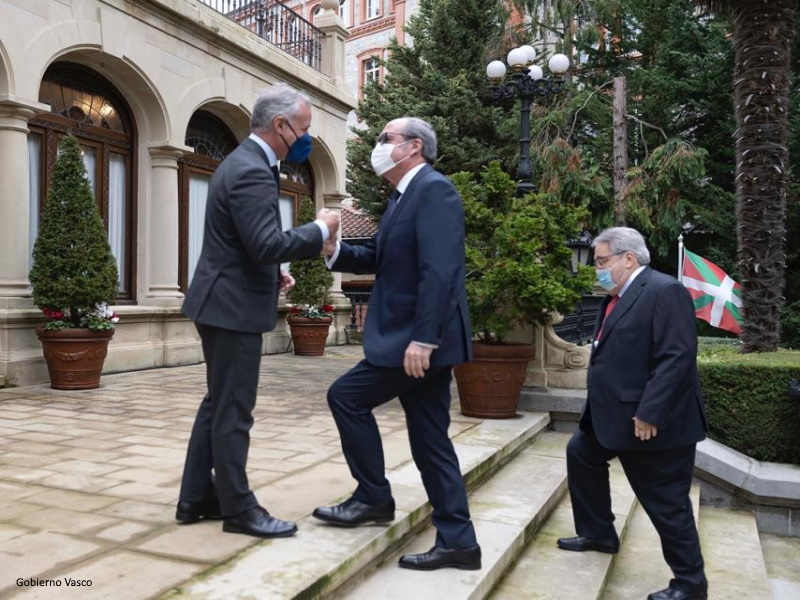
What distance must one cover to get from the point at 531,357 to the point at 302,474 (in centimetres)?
291

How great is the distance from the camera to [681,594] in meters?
3.40

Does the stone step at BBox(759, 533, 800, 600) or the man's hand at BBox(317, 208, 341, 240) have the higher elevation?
the man's hand at BBox(317, 208, 341, 240)

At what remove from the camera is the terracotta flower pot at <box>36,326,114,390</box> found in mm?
7527

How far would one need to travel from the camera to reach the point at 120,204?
10062mm

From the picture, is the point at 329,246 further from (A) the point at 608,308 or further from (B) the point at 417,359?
(A) the point at 608,308

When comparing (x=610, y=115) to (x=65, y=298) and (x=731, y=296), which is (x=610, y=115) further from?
(x=65, y=298)

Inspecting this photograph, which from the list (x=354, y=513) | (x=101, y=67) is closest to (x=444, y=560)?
(x=354, y=513)

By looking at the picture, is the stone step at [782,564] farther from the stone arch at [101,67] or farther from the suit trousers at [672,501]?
the stone arch at [101,67]

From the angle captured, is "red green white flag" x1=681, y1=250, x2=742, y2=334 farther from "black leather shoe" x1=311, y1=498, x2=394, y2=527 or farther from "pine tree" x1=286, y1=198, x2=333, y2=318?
"black leather shoe" x1=311, y1=498, x2=394, y2=527

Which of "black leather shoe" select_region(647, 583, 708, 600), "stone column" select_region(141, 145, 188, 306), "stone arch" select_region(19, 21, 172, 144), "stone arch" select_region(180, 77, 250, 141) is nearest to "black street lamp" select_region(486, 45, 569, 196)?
"stone arch" select_region(180, 77, 250, 141)

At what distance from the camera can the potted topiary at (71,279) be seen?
24.7 feet

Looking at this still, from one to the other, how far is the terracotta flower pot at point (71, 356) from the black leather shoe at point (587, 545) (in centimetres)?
554

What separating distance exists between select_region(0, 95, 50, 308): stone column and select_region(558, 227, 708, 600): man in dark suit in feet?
22.1

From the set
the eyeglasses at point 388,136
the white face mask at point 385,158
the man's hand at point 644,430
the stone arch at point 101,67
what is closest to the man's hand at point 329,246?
the white face mask at point 385,158
